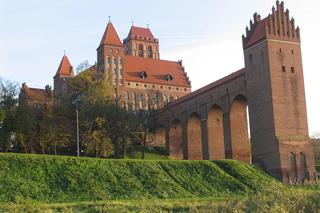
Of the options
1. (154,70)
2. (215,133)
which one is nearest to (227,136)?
(215,133)

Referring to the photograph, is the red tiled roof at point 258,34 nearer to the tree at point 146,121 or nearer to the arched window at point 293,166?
the arched window at point 293,166

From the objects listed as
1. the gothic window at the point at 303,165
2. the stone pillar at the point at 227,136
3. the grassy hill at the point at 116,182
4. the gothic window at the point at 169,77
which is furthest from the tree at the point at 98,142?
the gothic window at the point at 169,77

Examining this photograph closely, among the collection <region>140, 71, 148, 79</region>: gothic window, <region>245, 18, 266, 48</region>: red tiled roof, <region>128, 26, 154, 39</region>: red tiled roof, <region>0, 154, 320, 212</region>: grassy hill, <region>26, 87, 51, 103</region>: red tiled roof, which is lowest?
<region>0, 154, 320, 212</region>: grassy hill

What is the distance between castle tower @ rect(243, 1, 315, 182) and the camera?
150 ft

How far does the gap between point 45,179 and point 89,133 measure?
20.4m

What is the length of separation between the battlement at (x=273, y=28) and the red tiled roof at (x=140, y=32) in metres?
42.6

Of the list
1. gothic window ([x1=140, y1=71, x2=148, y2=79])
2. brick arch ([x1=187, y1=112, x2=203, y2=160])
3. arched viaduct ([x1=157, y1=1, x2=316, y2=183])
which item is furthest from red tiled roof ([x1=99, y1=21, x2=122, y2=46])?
arched viaduct ([x1=157, y1=1, x2=316, y2=183])

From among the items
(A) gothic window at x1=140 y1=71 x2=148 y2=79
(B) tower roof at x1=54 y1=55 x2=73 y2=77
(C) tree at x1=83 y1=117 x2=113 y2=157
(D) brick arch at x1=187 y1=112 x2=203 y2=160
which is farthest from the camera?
(B) tower roof at x1=54 y1=55 x2=73 y2=77

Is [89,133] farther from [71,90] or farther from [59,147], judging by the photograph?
[71,90]

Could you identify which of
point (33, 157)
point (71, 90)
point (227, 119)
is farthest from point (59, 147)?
point (33, 157)

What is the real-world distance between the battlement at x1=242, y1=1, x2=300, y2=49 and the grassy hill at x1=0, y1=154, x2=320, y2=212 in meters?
16.7

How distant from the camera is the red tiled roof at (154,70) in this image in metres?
72.5

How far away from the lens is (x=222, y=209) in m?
13.3

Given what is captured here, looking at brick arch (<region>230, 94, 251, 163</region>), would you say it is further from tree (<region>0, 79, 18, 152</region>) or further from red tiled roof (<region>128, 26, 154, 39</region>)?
red tiled roof (<region>128, 26, 154, 39</region>)
